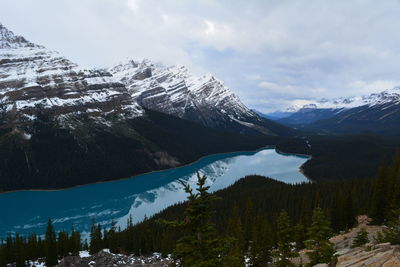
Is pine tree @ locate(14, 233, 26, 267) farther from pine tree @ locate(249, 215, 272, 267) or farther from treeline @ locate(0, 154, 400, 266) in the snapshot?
pine tree @ locate(249, 215, 272, 267)

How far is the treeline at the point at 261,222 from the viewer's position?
48625mm

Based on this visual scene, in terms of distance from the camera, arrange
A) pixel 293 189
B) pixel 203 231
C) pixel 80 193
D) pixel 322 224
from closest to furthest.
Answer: pixel 203 231
pixel 322 224
pixel 293 189
pixel 80 193

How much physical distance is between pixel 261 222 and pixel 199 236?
43.8m

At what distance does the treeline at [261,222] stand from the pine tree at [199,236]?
1.28 m

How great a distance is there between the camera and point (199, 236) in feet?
50.5

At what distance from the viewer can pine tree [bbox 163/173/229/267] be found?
15.0 metres

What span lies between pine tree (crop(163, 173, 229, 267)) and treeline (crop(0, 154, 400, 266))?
1.28 metres

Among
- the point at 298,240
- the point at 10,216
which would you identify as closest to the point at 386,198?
the point at 298,240

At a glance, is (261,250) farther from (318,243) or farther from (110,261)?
(110,261)

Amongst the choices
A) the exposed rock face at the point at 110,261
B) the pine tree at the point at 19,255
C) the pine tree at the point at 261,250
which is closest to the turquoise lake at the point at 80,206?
the pine tree at the point at 19,255

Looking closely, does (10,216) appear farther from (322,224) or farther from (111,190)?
(322,224)

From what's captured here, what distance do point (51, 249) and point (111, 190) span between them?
130m

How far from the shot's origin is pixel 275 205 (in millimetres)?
101875

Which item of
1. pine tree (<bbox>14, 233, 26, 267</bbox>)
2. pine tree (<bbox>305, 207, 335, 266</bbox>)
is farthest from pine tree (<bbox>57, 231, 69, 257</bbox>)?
pine tree (<bbox>305, 207, 335, 266</bbox>)
